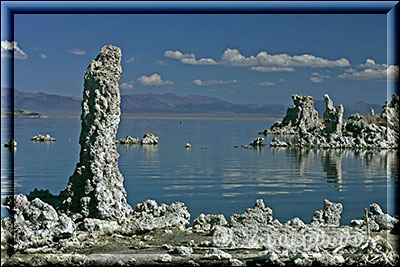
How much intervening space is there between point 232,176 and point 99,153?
806 centimetres

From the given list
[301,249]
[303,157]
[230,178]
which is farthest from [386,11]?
[303,157]

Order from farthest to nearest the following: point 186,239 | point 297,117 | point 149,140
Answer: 1. point 297,117
2. point 149,140
3. point 186,239

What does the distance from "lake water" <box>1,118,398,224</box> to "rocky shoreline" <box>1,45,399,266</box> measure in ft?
3.36

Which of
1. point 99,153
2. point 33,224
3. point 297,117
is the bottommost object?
point 33,224

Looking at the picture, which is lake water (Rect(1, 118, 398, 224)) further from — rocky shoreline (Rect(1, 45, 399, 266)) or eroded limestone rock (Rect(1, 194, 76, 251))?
eroded limestone rock (Rect(1, 194, 76, 251))

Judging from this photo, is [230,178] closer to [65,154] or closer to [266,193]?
[266,193]

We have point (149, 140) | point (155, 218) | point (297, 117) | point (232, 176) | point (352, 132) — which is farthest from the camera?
point (297, 117)

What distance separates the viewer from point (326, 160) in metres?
24.2

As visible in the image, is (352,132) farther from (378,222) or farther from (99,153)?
(99,153)

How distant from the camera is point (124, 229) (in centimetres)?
868

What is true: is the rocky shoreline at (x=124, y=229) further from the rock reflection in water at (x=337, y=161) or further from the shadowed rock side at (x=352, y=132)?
the shadowed rock side at (x=352, y=132)

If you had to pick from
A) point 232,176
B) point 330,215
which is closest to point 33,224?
point 330,215

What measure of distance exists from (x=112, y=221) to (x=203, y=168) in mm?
9831

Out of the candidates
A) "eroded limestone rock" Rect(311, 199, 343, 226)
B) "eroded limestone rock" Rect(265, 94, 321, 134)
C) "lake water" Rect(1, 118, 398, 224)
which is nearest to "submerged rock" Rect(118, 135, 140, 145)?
"lake water" Rect(1, 118, 398, 224)
